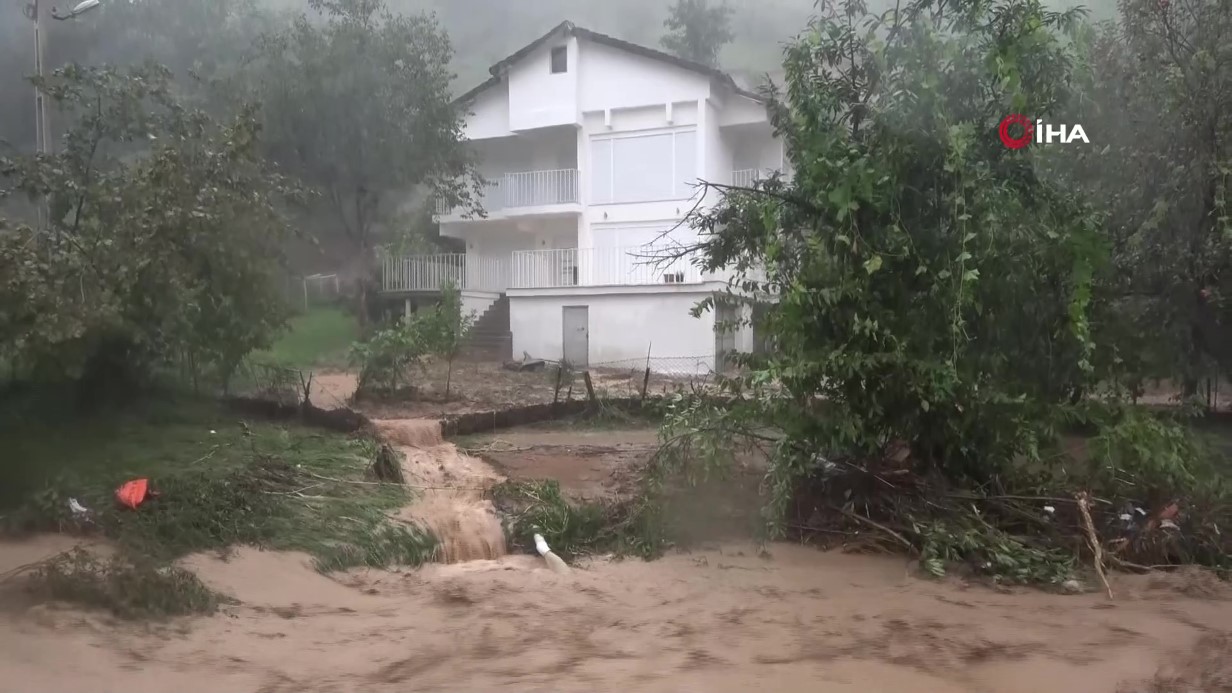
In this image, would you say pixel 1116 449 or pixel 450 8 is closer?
pixel 1116 449

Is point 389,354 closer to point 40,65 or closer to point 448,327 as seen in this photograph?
point 448,327

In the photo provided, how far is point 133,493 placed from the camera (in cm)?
845

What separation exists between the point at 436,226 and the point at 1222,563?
20.1 meters

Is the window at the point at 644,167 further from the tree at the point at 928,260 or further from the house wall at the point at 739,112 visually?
the tree at the point at 928,260

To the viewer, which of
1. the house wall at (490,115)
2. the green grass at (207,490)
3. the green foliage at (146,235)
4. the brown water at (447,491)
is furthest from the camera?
the house wall at (490,115)

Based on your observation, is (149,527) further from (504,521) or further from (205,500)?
(504,521)

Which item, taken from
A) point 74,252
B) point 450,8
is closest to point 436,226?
point 450,8

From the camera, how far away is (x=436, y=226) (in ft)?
81.4

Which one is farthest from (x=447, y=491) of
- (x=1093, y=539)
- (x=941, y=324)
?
(x=1093, y=539)

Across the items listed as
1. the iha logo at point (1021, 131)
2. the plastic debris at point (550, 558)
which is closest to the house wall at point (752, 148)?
the iha logo at point (1021, 131)

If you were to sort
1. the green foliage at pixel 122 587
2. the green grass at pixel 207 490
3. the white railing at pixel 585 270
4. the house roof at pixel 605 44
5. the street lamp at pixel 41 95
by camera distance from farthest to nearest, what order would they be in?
the house roof at pixel 605 44 → the white railing at pixel 585 270 → the street lamp at pixel 41 95 → the green grass at pixel 207 490 → the green foliage at pixel 122 587

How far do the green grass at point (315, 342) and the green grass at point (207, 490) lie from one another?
319cm

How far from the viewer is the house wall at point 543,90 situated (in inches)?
906

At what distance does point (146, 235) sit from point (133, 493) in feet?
12.2
